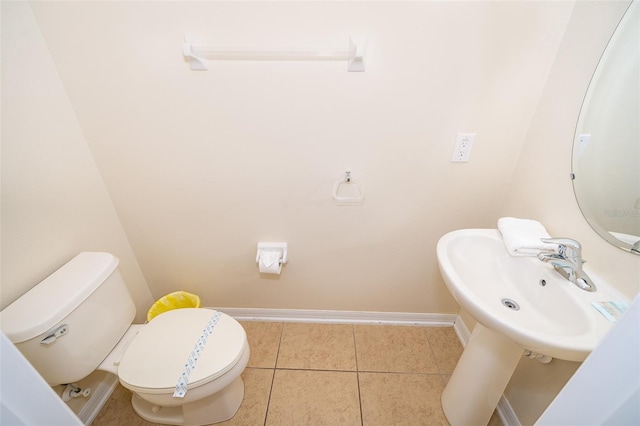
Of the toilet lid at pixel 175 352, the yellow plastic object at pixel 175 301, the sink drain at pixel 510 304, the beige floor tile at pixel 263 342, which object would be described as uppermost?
the sink drain at pixel 510 304

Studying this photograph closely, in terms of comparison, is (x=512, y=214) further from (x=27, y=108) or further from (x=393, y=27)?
(x=27, y=108)

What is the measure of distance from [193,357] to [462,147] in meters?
1.44

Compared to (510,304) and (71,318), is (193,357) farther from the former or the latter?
(510,304)

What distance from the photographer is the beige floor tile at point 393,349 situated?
1438 mm

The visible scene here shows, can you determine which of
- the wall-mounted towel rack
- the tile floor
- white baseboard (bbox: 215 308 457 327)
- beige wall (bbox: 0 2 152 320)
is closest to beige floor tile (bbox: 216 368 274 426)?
the tile floor

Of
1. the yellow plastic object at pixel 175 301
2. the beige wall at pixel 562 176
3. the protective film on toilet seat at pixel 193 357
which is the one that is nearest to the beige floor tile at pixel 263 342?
the yellow plastic object at pixel 175 301

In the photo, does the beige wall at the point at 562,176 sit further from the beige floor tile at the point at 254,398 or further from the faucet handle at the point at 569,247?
the beige floor tile at the point at 254,398

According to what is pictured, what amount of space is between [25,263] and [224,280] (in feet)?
2.74

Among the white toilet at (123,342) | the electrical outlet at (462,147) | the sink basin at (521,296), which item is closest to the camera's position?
the sink basin at (521,296)

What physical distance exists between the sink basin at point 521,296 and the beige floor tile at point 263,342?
1132 millimetres

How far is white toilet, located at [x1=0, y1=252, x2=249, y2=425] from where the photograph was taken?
0.89m

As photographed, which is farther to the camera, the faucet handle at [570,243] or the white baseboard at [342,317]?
the white baseboard at [342,317]

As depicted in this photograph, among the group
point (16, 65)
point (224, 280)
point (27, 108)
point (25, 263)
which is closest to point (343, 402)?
point (224, 280)

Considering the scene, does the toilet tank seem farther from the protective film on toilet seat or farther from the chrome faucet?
the chrome faucet
